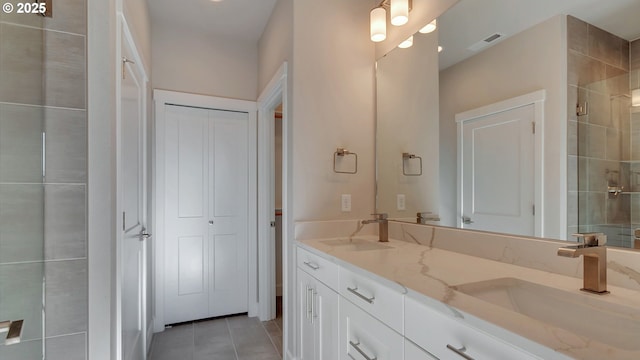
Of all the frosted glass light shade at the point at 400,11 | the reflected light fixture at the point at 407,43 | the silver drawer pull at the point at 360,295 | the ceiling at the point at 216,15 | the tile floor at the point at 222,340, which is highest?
the ceiling at the point at 216,15

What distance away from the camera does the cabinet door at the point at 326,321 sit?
1434 mm

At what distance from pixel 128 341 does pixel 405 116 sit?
211 centimetres

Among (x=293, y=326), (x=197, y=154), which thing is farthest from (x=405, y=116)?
(x=197, y=154)

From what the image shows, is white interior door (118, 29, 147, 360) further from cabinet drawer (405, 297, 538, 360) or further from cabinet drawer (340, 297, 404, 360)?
cabinet drawer (405, 297, 538, 360)

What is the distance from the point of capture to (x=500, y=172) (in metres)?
1.38

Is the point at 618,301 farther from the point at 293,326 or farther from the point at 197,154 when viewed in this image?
the point at 197,154

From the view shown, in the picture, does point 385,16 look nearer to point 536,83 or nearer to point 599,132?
point 536,83

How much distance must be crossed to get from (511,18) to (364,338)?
1.52m

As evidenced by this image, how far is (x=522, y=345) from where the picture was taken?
0.62 m

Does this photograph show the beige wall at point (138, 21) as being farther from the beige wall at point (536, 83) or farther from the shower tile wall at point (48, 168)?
the beige wall at point (536, 83)

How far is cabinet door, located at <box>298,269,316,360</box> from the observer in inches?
67.1

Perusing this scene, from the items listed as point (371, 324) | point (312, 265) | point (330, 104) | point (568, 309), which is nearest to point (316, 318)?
point (312, 265)

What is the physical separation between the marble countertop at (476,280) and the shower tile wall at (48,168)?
42.3 inches

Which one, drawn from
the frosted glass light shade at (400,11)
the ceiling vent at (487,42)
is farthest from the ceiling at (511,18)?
the frosted glass light shade at (400,11)
